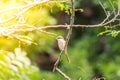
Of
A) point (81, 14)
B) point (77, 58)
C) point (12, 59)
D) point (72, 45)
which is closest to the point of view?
point (12, 59)

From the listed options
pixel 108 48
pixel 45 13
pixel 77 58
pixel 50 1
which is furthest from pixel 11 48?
pixel 50 1

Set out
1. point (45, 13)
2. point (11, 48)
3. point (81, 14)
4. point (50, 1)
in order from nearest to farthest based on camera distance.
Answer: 1. point (50, 1)
2. point (11, 48)
3. point (45, 13)
4. point (81, 14)

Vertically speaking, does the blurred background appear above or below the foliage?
below

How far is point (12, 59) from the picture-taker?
4.21 metres

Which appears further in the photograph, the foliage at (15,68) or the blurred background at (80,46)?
the blurred background at (80,46)

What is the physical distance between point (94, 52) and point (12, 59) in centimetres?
390

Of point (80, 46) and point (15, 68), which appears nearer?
point (15, 68)

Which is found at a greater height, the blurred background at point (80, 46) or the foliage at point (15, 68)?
the foliage at point (15, 68)

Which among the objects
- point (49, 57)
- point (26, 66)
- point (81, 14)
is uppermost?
point (26, 66)

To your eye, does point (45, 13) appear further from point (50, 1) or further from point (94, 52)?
point (50, 1)

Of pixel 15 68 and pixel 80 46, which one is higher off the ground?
pixel 15 68

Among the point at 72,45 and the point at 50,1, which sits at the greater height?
the point at 50,1

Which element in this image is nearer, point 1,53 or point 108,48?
point 1,53

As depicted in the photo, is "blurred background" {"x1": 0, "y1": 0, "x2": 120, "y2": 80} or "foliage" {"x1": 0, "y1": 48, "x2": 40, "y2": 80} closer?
"foliage" {"x1": 0, "y1": 48, "x2": 40, "y2": 80}
